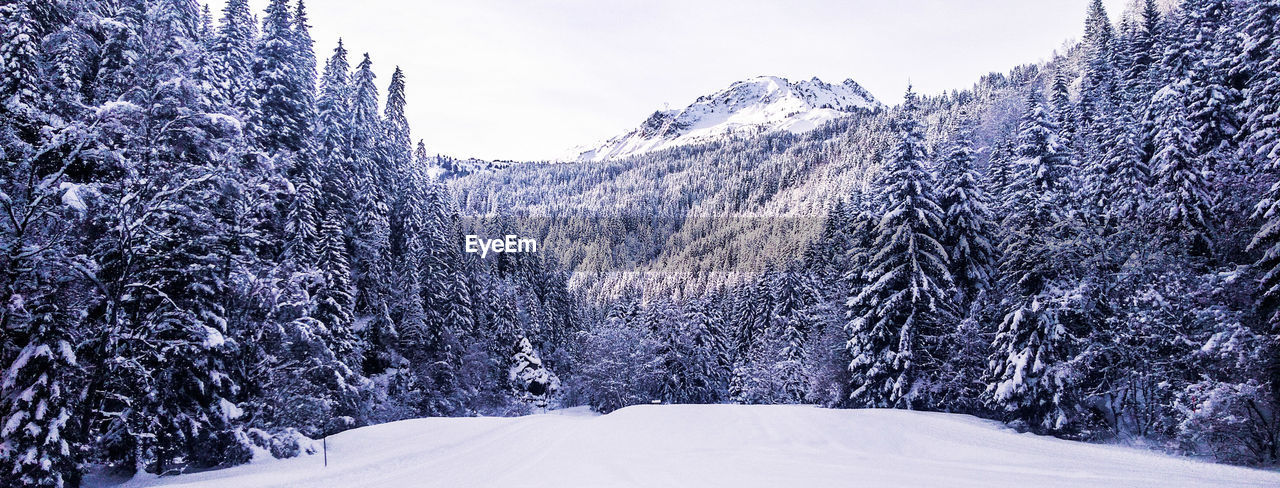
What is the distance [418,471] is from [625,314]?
2678 inches

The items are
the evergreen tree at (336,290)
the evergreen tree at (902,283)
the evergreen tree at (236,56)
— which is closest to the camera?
the evergreen tree at (236,56)

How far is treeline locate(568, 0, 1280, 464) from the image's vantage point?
14.9 meters

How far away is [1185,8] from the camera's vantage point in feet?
149

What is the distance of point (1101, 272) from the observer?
64.2 feet

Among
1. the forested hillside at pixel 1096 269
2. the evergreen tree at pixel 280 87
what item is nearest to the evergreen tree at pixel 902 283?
the forested hillside at pixel 1096 269

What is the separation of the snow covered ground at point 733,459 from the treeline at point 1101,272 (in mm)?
2374

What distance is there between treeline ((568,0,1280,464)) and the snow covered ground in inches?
93.5

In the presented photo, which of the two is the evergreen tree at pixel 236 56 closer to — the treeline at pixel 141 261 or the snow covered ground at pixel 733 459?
the treeline at pixel 141 261

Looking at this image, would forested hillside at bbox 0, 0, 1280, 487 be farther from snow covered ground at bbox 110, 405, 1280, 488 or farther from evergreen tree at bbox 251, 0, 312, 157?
snow covered ground at bbox 110, 405, 1280, 488

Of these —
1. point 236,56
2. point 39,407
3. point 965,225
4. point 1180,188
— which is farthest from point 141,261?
point 1180,188

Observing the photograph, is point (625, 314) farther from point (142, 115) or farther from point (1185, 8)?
point (142, 115)

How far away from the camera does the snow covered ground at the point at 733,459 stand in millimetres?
11133

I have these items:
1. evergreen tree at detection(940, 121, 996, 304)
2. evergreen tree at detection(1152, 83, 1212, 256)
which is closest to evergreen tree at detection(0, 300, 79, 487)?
evergreen tree at detection(940, 121, 996, 304)

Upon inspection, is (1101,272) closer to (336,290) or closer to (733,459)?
(733,459)
